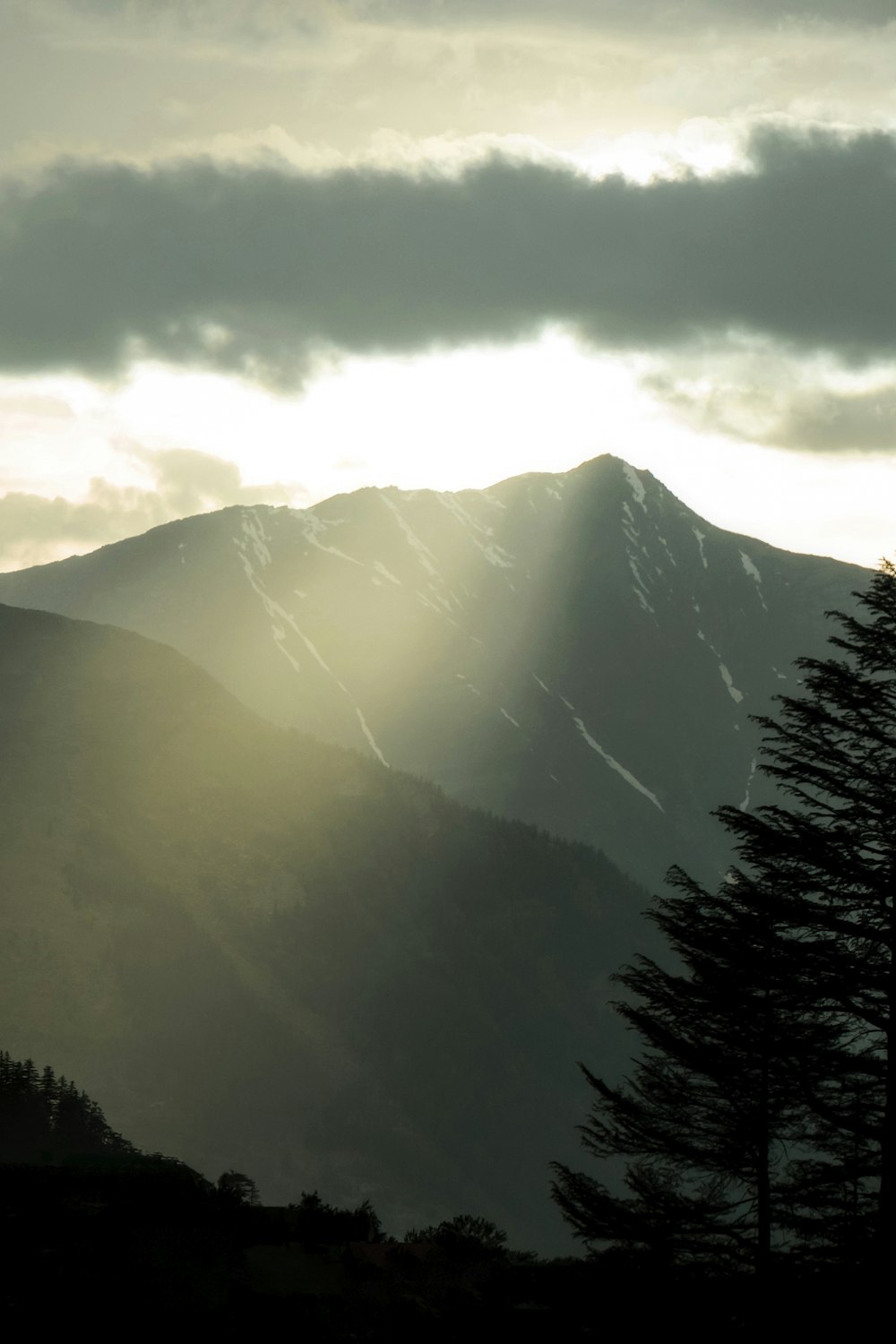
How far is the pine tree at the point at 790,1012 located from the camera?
68.5 feet

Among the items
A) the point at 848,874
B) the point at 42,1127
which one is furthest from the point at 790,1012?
the point at 42,1127

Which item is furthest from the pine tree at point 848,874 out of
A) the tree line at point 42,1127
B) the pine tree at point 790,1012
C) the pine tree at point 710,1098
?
the tree line at point 42,1127

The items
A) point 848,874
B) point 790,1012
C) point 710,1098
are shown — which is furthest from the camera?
point 710,1098

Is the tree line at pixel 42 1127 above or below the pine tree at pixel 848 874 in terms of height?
above

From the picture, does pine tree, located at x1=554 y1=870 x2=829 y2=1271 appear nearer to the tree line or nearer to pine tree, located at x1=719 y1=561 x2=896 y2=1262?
pine tree, located at x1=719 y1=561 x2=896 y2=1262

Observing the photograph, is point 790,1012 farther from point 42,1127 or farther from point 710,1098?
point 42,1127

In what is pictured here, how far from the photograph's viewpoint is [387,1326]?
20.1 metres

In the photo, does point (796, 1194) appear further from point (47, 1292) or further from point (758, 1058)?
point (47, 1292)

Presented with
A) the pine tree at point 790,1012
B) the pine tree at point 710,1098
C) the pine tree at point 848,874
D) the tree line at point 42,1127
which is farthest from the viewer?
the tree line at point 42,1127

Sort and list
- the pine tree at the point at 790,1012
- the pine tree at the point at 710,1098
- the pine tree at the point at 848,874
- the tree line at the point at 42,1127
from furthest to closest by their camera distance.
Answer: the tree line at the point at 42,1127 → the pine tree at the point at 710,1098 → the pine tree at the point at 790,1012 → the pine tree at the point at 848,874

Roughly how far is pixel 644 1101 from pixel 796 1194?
3861 millimetres

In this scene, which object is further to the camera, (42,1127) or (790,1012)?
(42,1127)

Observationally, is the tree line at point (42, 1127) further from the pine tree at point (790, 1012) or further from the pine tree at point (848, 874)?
the pine tree at point (848, 874)

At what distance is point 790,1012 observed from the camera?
77.3 ft
